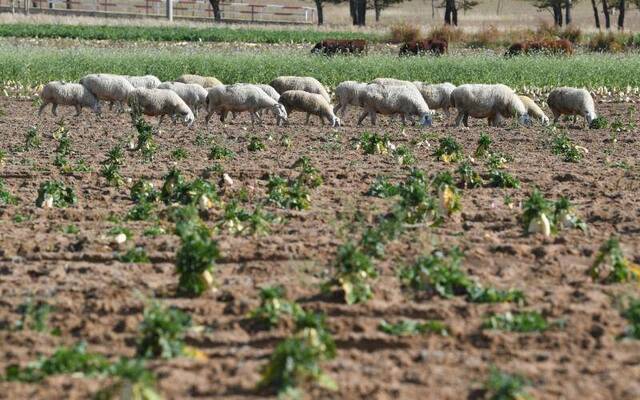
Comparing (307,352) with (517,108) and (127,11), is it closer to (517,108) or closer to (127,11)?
(517,108)

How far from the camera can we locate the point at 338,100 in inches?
1053

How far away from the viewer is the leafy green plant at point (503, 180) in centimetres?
1477

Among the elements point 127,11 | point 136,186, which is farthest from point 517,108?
point 127,11

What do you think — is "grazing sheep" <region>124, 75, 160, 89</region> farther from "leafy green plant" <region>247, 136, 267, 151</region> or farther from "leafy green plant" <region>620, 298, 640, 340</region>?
"leafy green plant" <region>620, 298, 640, 340</region>

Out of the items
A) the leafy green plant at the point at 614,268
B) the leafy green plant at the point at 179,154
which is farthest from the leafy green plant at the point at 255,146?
the leafy green plant at the point at 614,268

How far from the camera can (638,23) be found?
93062 millimetres

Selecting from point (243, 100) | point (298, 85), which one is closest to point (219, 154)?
point (243, 100)

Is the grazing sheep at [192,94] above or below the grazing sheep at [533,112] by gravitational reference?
above

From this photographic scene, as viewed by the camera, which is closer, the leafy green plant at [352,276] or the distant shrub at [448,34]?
the leafy green plant at [352,276]

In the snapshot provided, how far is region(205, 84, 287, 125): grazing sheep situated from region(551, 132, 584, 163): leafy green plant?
7.17 meters

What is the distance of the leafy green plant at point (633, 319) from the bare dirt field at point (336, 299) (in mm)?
103

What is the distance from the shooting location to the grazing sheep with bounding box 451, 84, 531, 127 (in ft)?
80.6

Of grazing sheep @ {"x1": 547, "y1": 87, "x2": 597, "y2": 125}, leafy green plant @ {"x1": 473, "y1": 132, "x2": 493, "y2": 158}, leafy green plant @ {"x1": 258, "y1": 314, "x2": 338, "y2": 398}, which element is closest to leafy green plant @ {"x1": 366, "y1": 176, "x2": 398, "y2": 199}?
leafy green plant @ {"x1": 473, "y1": 132, "x2": 493, "y2": 158}

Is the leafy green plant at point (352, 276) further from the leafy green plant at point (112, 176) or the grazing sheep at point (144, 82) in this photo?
the grazing sheep at point (144, 82)
